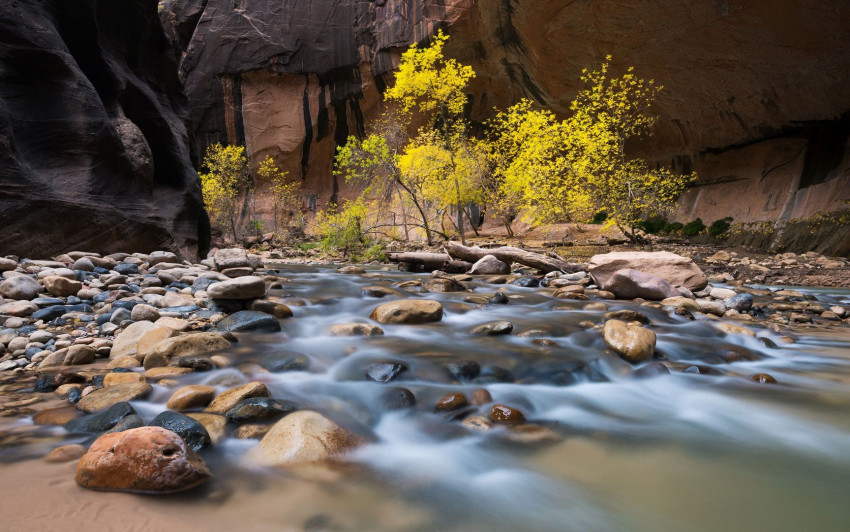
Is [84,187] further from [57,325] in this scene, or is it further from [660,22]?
[660,22]

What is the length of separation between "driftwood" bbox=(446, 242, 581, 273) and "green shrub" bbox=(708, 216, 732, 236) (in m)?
9.30

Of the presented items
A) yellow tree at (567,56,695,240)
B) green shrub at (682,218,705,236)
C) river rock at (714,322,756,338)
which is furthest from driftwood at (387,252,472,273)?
green shrub at (682,218,705,236)

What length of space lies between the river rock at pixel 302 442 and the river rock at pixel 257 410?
9.6 inches

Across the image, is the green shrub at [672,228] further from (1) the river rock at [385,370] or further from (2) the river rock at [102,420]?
(2) the river rock at [102,420]

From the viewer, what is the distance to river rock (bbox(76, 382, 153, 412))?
9.34 feet

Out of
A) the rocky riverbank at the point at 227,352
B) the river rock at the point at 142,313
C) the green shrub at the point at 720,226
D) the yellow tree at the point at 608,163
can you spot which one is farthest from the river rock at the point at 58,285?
the green shrub at the point at 720,226

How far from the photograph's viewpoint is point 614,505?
2061mm

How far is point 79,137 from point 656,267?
10844mm

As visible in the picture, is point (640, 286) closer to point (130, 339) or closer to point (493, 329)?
point (493, 329)

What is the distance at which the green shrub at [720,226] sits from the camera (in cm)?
1559

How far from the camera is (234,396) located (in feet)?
9.77

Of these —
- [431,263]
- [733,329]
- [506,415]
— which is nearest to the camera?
[506,415]

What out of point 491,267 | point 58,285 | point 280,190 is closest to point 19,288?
point 58,285

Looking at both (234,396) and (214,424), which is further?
(234,396)
